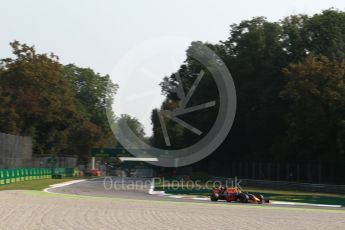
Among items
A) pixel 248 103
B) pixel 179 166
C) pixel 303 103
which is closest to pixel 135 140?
pixel 179 166

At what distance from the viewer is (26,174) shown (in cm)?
5244

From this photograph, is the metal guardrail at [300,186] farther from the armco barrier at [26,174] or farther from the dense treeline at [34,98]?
the dense treeline at [34,98]

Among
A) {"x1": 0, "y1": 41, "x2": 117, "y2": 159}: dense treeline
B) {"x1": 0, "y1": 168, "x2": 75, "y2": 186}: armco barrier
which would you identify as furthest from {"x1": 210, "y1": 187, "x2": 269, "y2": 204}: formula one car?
{"x1": 0, "y1": 41, "x2": 117, "y2": 159}: dense treeline

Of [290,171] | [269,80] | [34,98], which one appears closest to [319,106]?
[290,171]

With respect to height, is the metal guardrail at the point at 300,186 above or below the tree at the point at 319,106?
below

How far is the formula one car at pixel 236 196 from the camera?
2861cm

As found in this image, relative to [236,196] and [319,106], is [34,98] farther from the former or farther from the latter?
[236,196]

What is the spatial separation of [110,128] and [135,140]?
52.8ft

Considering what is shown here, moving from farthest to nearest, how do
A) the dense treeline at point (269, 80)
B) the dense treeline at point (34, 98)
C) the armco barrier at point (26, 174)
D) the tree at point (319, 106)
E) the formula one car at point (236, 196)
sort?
the dense treeline at point (34, 98) → the dense treeline at point (269, 80) → the tree at point (319, 106) → the armco barrier at point (26, 174) → the formula one car at point (236, 196)

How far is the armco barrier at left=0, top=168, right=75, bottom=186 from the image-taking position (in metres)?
42.6

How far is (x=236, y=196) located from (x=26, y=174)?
27.7 metres

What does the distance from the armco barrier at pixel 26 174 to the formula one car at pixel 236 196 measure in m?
17.2

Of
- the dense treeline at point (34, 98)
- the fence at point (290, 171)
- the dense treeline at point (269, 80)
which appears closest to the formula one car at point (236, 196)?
the fence at point (290, 171)

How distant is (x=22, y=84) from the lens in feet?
266
